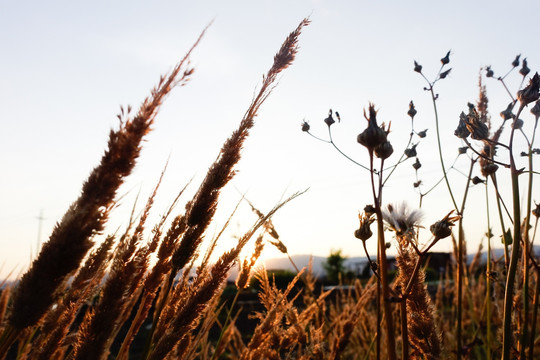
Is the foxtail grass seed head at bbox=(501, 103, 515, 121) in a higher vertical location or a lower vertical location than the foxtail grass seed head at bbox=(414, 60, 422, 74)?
lower

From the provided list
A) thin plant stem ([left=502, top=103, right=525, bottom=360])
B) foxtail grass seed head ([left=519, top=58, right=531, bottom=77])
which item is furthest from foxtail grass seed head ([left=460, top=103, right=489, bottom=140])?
foxtail grass seed head ([left=519, top=58, right=531, bottom=77])

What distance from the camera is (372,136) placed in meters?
0.87

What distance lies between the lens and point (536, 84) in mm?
1110

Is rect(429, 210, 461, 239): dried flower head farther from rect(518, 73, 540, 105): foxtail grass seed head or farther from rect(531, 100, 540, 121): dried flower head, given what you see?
rect(531, 100, 540, 121): dried flower head

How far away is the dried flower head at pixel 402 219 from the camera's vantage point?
3.40ft

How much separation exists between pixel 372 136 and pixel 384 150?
0.16 feet

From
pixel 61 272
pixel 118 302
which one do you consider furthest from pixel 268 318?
pixel 61 272

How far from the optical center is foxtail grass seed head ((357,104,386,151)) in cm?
87

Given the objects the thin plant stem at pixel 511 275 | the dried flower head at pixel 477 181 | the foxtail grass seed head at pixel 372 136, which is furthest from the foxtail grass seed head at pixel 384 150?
the dried flower head at pixel 477 181

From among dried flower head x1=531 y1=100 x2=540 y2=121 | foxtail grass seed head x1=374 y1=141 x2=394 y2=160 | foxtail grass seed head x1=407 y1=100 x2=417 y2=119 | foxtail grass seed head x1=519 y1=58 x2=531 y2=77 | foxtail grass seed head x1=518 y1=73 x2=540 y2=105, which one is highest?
foxtail grass seed head x1=519 y1=58 x2=531 y2=77

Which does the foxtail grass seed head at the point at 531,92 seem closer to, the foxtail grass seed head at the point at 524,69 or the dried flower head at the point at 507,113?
the dried flower head at the point at 507,113

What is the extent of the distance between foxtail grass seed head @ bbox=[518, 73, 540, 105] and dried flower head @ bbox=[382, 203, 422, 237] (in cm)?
40

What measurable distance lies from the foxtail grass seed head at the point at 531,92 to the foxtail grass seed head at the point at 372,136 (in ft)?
1.61

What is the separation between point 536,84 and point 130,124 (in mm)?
975
